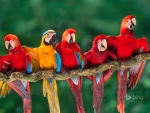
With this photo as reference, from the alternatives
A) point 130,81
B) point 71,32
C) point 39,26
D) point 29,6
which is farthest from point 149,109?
point 29,6

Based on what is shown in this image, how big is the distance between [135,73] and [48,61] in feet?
1.62

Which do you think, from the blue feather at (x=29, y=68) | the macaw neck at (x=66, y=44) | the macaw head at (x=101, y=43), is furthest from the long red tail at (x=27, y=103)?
the macaw head at (x=101, y=43)

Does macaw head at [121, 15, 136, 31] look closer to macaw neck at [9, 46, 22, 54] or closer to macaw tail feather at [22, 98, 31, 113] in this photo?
macaw neck at [9, 46, 22, 54]

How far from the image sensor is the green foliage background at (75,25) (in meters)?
1.66

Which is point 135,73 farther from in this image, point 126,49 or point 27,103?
point 27,103

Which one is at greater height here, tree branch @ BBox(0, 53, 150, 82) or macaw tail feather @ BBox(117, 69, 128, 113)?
tree branch @ BBox(0, 53, 150, 82)

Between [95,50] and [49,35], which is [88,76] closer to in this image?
[95,50]

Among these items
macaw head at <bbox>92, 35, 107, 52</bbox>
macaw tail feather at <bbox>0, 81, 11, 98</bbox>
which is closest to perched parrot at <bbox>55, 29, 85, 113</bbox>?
macaw head at <bbox>92, 35, 107, 52</bbox>

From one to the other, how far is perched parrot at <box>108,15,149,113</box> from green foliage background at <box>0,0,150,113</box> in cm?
4

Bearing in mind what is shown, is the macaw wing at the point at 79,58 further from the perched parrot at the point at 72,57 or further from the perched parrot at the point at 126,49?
the perched parrot at the point at 126,49

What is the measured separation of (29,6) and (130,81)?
725 millimetres

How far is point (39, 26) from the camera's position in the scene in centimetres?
170

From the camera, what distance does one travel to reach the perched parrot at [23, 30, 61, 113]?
62.4 inches

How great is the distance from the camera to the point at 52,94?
1652 millimetres
